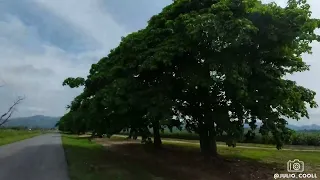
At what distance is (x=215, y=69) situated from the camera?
14086mm

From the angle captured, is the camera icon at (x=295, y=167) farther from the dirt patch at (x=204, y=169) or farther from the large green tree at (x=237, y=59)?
the large green tree at (x=237, y=59)

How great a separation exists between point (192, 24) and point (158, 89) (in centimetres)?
341

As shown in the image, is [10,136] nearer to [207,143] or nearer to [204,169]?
[207,143]

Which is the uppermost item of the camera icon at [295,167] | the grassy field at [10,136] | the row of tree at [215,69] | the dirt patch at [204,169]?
the row of tree at [215,69]

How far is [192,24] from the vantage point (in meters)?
13.3

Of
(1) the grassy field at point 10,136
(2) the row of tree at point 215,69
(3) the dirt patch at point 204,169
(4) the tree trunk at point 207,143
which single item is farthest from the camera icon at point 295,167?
(1) the grassy field at point 10,136

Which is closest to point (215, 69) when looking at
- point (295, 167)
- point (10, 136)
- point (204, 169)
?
point (204, 169)

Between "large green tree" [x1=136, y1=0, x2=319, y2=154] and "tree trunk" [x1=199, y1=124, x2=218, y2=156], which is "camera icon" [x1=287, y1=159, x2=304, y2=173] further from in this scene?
"tree trunk" [x1=199, y1=124, x2=218, y2=156]

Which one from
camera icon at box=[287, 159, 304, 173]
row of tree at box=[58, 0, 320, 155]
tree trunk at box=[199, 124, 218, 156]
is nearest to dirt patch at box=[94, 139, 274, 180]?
tree trunk at box=[199, 124, 218, 156]

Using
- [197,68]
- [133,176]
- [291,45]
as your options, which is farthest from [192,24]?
[133,176]

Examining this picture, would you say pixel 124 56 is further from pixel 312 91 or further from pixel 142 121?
pixel 312 91

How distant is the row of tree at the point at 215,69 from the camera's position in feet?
44.7

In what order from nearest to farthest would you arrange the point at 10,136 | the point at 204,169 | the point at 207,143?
the point at 204,169, the point at 207,143, the point at 10,136

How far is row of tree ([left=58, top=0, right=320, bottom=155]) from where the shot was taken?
13.6 metres
